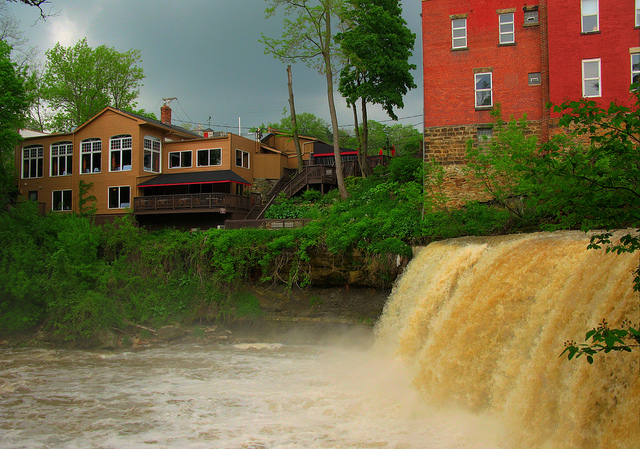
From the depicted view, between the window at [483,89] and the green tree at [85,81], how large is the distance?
31.9 meters

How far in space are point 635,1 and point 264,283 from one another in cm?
1860

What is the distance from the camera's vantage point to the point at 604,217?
4.49 meters

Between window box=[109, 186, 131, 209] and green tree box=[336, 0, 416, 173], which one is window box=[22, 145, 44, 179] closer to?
window box=[109, 186, 131, 209]

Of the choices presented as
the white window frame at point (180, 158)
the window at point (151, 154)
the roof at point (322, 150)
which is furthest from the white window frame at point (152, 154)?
the roof at point (322, 150)

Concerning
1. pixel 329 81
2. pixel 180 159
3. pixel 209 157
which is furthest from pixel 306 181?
pixel 180 159

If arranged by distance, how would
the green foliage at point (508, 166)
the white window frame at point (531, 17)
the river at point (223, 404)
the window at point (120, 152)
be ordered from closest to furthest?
the river at point (223, 404) < the green foliage at point (508, 166) < the white window frame at point (531, 17) < the window at point (120, 152)

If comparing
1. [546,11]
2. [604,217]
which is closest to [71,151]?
[546,11]

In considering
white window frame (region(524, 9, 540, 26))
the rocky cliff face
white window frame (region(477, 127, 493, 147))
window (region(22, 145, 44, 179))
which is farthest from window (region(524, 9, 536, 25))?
window (region(22, 145, 44, 179))

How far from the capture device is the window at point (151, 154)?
103 ft

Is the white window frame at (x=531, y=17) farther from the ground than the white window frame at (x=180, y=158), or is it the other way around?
the white window frame at (x=531, y=17)

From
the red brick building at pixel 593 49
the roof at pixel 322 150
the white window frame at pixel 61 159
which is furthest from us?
the roof at pixel 322 150

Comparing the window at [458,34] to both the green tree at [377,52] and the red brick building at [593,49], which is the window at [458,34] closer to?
the red brick building at [593,49]

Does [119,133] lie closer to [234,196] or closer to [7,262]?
[234,196]

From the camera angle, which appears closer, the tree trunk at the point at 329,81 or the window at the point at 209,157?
the tree trunk at the point at 329,81
